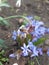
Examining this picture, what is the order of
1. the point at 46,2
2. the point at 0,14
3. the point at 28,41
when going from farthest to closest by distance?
1. the point at 46,2
2. the point at 0,14
3. the point at 28,41

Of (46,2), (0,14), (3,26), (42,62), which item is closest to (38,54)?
(42,62)

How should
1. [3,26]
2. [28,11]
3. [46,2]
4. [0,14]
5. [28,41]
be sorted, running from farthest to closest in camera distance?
1. [46,2]
2. [28,11]
3. [0,14]
4. [3,26]
5. [28,41]

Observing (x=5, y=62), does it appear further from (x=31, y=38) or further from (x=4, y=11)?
(x=4, y=11)

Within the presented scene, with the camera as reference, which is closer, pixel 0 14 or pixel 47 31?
pixel 47 31

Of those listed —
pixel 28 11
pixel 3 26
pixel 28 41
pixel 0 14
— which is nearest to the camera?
pixel 28 41

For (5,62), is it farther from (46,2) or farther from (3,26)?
(46,2)

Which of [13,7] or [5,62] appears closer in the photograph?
[5,62]

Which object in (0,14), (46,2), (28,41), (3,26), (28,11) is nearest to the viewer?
(28,41)

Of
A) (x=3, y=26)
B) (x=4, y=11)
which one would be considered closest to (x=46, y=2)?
(x=4, y=11)

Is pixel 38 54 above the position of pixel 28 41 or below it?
below
